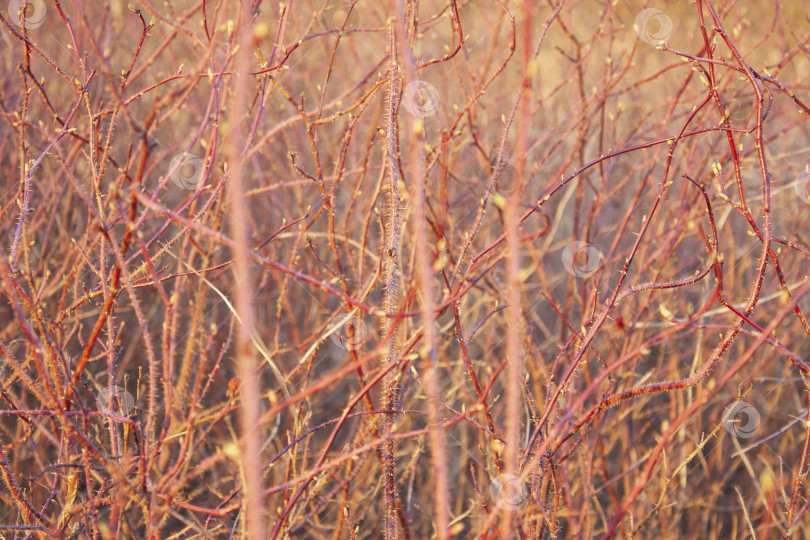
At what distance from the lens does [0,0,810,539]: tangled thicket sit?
1244 mm

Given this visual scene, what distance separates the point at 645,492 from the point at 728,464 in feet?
3.17

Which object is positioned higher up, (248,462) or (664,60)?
(664,60)

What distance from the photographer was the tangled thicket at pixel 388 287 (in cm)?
124

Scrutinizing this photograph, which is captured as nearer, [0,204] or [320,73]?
[0,204]

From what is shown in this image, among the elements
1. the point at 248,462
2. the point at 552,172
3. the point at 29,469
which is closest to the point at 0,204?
the point at 29,469

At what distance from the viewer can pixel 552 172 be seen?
373cm

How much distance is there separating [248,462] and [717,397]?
2.65m

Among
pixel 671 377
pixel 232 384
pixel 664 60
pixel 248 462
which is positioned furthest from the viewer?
pixel 664 60

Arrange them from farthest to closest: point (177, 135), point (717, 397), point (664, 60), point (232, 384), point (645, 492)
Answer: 1. point (664, 60)
2. point (177, 135)
3. point (717, 397)
4. point (645, 492)
5. point (232, 384)

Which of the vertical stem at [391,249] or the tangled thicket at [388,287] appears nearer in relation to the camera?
the vertical stem at [391,249]

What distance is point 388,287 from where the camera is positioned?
46.6 inches

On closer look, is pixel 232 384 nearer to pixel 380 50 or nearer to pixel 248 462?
pixel 248 462

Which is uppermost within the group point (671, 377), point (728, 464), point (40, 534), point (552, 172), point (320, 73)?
point (320, 73)

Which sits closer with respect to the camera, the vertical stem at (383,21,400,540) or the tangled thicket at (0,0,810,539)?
the vertical stem at (383,21,400,540)
